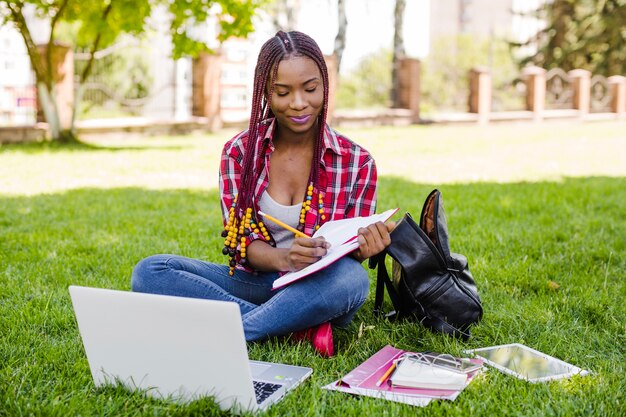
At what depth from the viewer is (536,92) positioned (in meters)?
22.9

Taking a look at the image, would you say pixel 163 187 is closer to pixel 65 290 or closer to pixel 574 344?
pixel 65 290

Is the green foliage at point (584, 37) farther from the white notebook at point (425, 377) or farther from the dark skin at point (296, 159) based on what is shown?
the white notebook at point (425, 377)

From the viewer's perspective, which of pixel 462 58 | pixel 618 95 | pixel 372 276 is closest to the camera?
pixel 372 276

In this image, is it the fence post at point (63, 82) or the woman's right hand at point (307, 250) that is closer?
the woman's right hand at point (307, 250)

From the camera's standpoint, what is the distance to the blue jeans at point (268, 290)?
2.82m

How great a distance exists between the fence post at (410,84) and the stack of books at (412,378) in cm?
1799

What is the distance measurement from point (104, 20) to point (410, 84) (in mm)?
10128

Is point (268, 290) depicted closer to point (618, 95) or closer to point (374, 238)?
point (374, 238)

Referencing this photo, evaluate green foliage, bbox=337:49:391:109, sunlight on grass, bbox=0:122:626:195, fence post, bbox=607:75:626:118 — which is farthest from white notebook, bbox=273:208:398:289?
fence post, bbox=607:75:626:118

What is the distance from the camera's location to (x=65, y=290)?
150 inches

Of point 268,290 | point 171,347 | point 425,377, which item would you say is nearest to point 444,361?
→ point 425,377

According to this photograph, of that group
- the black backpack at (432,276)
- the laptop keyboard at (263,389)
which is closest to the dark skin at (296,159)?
the black backpack at (432,276)

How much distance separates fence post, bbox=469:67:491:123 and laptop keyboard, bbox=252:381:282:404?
19.3 metres

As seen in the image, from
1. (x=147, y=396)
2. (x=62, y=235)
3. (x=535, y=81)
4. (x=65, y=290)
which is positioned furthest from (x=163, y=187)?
(x=535, y=81)
